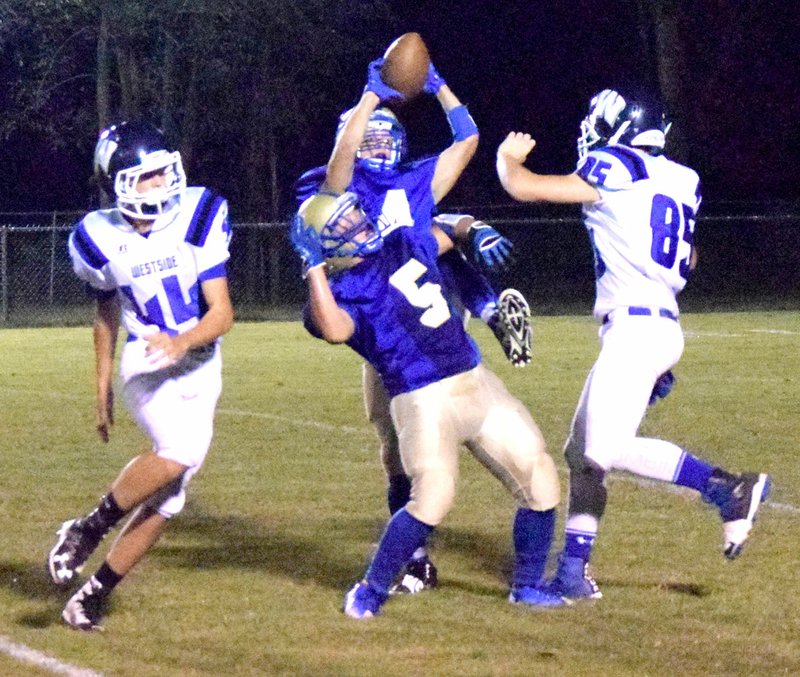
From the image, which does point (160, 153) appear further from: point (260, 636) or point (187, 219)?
point (260, 636)

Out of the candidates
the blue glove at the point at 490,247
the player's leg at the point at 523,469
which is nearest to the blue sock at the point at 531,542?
the player's leg at the point at 523,469

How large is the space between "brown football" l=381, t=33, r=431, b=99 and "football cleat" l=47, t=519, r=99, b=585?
1918mm

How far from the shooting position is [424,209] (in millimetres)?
5836

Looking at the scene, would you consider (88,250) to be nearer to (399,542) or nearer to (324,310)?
(324,310)

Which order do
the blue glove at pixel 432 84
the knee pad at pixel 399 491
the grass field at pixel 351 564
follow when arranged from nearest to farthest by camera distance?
the grass field at pixel 351 564 < the blue glove at pixel 432 84 < the knee pad at pixel 399 491

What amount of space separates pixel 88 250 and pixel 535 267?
23.8 metres

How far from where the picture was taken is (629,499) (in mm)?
7781

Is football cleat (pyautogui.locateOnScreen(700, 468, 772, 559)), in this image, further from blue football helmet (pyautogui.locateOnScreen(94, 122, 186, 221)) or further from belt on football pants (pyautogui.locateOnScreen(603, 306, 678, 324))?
blue football helmet (pyautogui.locateOnScreen(94, 122, 186, 221))

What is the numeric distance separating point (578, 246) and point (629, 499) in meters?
21.4

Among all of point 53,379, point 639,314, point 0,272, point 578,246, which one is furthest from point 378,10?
point 639,314

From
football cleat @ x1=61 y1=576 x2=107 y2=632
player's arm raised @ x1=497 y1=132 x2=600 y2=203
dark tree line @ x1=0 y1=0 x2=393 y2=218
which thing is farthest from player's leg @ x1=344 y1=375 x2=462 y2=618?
dark tree line @ x1=0 y1=0 x2=393 y2=218

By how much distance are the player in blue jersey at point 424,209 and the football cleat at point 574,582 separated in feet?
1.76

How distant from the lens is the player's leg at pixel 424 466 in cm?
530

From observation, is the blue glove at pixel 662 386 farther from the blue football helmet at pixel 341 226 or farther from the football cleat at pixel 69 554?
the football cleat at pixel 69 554
